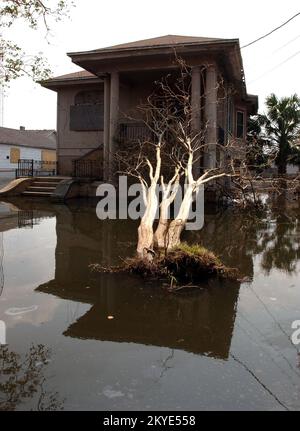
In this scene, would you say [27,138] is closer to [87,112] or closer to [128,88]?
[87,112]

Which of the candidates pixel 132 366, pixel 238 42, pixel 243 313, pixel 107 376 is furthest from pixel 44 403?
pixel 238 42

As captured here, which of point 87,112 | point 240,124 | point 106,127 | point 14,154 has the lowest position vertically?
point 106,127

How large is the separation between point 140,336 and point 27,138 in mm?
40890

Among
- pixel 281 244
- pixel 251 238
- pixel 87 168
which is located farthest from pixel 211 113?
pixel 281 244

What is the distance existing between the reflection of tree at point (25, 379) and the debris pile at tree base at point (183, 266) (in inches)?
98.2

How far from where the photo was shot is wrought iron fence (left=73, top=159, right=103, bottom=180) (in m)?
19.5

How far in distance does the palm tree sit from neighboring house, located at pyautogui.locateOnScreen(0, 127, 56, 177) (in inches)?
761

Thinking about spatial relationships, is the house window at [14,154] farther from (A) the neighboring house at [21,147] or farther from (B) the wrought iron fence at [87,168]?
(B) the wrought iron fence at [87,168]

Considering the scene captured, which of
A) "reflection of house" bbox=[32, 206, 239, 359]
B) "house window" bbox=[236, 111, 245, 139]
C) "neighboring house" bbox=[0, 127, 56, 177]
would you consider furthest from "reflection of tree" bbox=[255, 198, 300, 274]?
"neighboring house" bbox=[0, 127, 56, 177]

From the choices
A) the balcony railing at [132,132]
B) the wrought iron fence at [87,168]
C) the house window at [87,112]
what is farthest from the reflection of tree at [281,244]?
the house window at [87,112]

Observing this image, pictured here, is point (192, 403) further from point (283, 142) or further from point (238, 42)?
point (283, 142)

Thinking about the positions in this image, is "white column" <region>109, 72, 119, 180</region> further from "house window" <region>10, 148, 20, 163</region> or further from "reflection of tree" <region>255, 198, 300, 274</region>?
"house window" <region>10, 148, 20, 163</region>

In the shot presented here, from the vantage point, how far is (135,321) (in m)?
4.57

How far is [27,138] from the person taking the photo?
42.4 m
